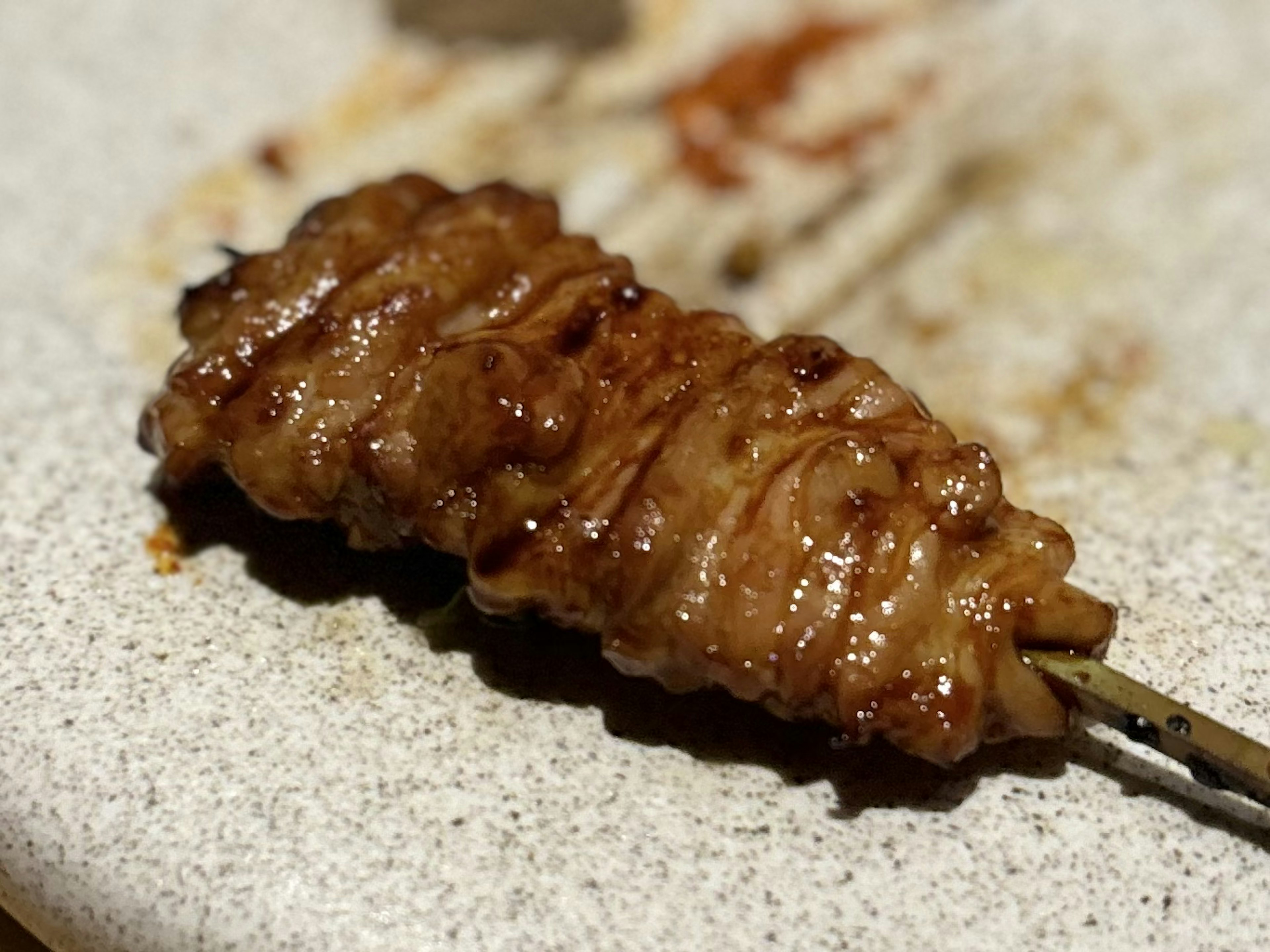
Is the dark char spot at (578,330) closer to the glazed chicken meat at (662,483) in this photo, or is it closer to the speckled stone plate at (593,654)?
the glazed chicken meat at (662,483)

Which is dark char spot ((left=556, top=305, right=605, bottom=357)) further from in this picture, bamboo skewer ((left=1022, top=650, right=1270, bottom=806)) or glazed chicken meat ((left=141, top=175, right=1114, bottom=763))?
bamboo skewer ((left=1022, top=650, right=1270, bottom=806))

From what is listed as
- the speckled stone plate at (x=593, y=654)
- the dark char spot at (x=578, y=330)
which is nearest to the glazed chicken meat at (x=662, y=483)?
the dark char spot at (x=578, y=330)

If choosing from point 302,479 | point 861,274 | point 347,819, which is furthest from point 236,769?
point 861,274

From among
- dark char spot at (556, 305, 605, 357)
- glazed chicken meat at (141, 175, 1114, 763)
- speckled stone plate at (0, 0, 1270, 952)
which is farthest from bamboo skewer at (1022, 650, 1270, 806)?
dark char spot at (556, 305, 605, 357)

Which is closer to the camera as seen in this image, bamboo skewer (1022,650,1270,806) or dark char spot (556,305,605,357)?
bamboo skewer (1022,650,1270,806)

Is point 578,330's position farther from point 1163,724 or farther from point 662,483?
point 1163,724

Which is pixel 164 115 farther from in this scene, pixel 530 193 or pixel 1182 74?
pixel 1182 74
